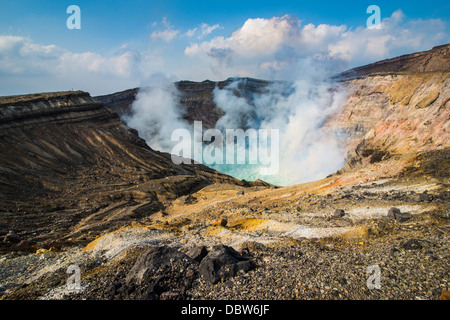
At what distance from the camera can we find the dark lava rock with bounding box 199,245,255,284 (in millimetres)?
7746

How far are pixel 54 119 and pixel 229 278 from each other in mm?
42046

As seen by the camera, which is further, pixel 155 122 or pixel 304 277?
pixel 155 122

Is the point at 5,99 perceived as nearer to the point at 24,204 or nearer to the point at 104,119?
the point at 104,119

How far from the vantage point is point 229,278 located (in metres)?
7.73

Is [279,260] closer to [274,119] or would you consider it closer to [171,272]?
[171,272]

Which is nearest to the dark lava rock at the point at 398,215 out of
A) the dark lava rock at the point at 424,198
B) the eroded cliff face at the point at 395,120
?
the dark lava rock at the point at 424,198

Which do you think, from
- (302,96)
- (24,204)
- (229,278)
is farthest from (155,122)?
(229,278)

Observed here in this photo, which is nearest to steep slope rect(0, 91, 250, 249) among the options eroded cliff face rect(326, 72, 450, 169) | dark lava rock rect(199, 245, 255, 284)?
dark lava rock rect(199, 245, 255, 284)

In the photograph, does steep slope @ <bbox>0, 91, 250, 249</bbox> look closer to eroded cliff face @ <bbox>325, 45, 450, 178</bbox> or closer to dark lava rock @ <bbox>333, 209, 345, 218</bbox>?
dark lava rock @ <bbox>333, 209, 345, 218</bbox>

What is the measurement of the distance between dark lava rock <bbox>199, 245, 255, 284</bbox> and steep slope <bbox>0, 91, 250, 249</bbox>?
14474 millimetres

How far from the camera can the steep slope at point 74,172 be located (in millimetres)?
21891

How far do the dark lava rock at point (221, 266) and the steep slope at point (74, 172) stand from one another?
570 inches

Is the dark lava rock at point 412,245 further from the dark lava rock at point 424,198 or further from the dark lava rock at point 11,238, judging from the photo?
A: the dark lava rock at point 11,238

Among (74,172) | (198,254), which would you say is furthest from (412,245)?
(74,172)
